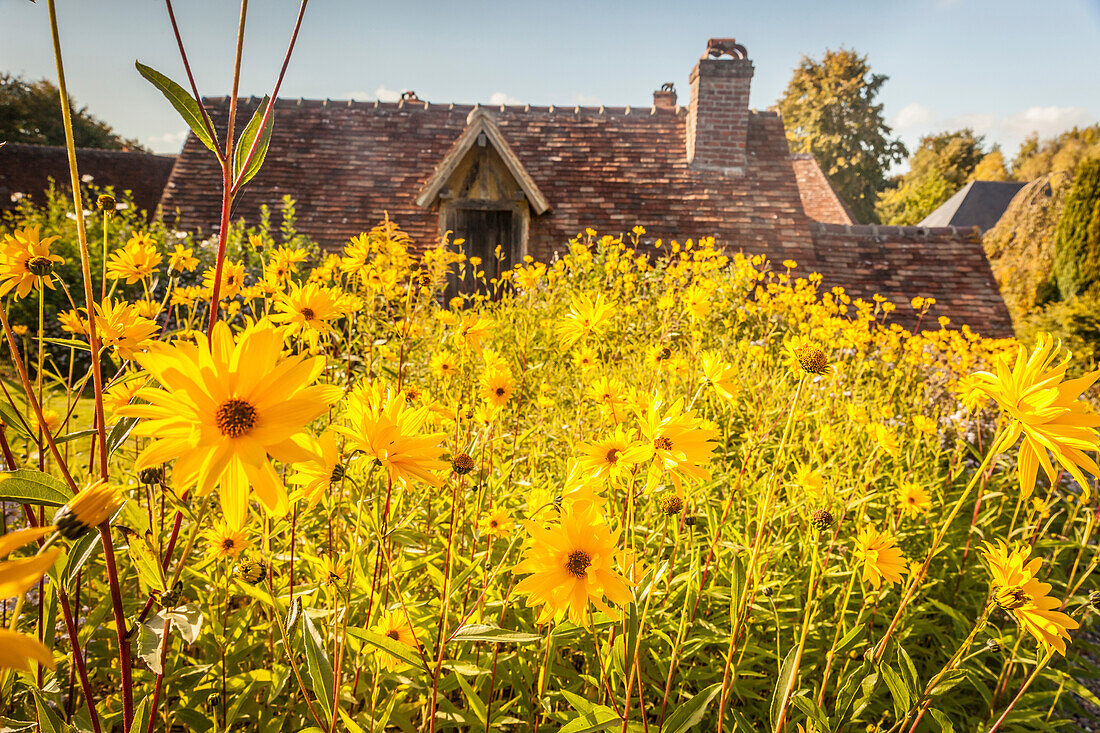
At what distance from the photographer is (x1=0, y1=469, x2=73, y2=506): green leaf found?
2.10ft

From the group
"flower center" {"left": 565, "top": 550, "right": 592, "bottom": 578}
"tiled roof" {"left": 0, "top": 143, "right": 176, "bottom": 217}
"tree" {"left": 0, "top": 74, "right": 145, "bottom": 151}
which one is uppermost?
"tree" {"left": 0, "top": 74, "right": 145, "bottom": 151}

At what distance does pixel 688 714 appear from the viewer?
43.9 inches

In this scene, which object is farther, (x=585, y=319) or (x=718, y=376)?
(x=585, y=319)

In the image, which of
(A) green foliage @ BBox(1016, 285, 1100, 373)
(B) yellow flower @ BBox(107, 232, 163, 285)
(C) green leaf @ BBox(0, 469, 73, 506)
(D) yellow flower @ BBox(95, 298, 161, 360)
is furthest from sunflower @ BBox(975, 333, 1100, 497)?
(A) green foliage @ BBox(1016, 285, 1100, 373)

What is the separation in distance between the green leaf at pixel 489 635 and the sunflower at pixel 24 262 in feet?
3.58

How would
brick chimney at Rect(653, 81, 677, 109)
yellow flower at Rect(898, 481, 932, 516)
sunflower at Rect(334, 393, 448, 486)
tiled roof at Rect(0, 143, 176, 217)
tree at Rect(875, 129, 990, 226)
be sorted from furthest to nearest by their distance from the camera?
tree at Rect(875, 129, 990, 226)
tiled roof at Rect(0, 143, 176, 217)
brick chimney at Rect(653, 81, 677, 109)
yellow flower at Rect(898, 481, 932, 516)
sunflower at Rect(334, 393, 448, 486)

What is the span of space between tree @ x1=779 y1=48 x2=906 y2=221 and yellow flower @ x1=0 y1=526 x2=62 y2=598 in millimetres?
31956

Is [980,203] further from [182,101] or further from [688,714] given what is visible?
[182,101]

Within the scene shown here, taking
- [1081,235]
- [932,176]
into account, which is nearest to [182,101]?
[1081,235]

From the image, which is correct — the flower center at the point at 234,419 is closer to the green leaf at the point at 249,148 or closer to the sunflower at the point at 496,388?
the green leaf at the point at 249,148

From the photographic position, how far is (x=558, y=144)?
9.53m

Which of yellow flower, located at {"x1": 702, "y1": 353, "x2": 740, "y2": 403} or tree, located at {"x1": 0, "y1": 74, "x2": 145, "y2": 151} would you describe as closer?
yellow flower, located at {"x1": 702, "y1": 353, "x2": 740, "y2": 403}

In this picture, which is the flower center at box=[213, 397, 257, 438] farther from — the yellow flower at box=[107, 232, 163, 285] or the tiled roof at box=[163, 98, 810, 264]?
the tiled roof at box=[163, 98, 810, 264]

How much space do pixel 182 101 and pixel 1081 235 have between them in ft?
50.4
